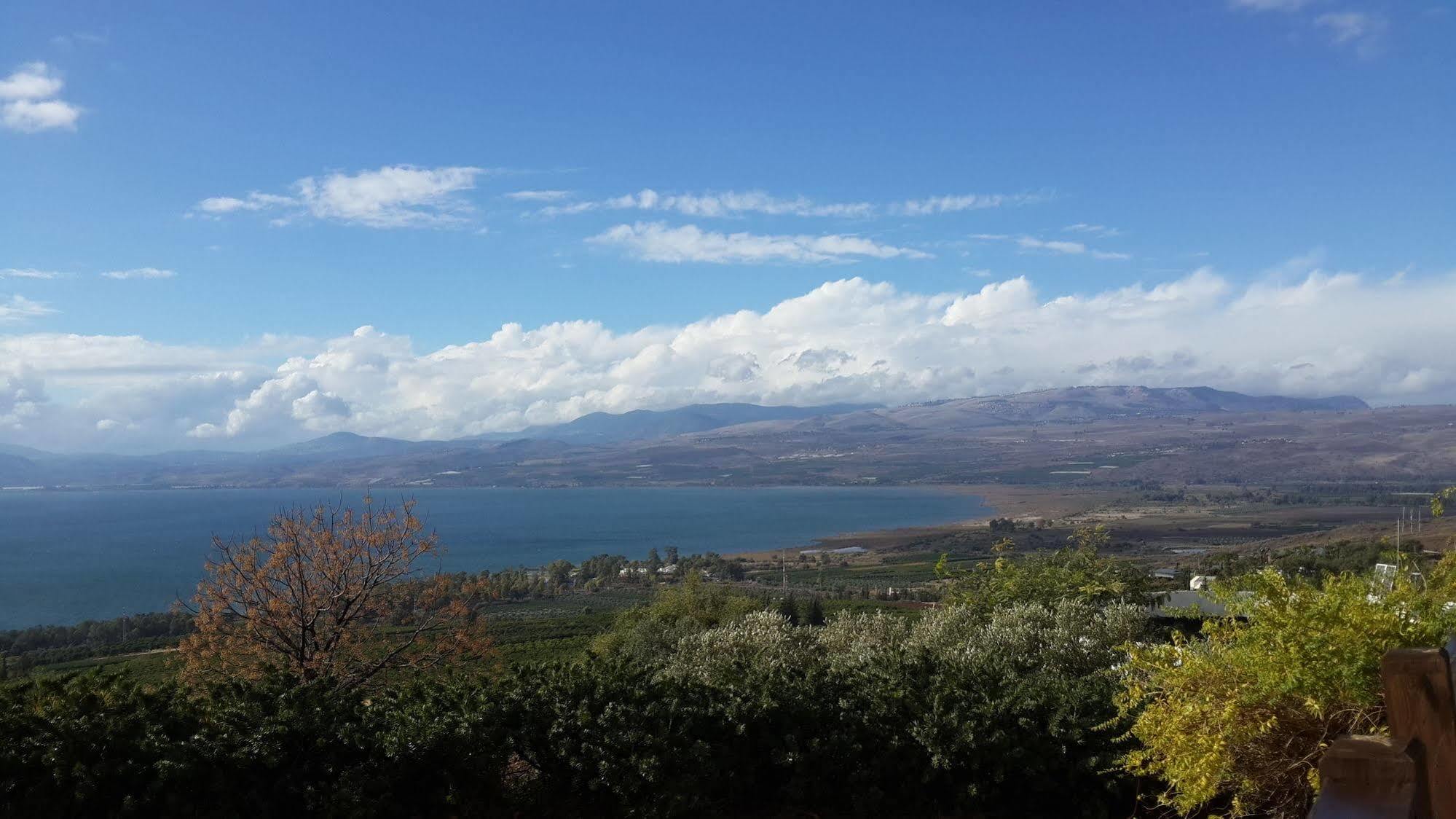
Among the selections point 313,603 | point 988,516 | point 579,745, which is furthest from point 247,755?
point 988,516

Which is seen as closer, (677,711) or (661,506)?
(677,711)

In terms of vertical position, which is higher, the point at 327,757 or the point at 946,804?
the point at 327,757

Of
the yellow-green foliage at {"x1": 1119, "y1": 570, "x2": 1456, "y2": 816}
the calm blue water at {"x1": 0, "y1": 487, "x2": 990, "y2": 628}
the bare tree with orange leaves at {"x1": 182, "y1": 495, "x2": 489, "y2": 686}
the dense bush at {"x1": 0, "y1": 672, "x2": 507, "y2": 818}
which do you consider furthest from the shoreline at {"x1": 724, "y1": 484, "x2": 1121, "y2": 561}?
the yellow-green foliage at {"x1": 1119, "y1": 570, "x2": 1456, "y2": 816}

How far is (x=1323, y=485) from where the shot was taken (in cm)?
16250

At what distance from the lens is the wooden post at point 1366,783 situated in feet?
6.06

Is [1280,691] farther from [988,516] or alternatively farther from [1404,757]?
[988,516]

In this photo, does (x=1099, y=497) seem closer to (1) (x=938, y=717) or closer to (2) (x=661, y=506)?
(2) (x=661, y=506)

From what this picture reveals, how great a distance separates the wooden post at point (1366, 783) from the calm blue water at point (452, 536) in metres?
76.4

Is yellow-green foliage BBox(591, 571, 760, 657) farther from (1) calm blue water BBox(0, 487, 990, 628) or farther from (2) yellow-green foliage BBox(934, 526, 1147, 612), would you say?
(1) calm blue water BBox(0, 487, 990, 628)

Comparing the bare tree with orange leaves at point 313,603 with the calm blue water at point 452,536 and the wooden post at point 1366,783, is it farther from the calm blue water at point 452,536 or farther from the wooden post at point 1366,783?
the calm blue water at point 452,536

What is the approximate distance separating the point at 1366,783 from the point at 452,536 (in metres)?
148

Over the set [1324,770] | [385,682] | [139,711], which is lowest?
[385,682]

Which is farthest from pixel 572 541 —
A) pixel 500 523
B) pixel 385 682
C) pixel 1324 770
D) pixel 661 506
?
pixel 1324 770

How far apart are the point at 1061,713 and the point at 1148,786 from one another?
930 mm
